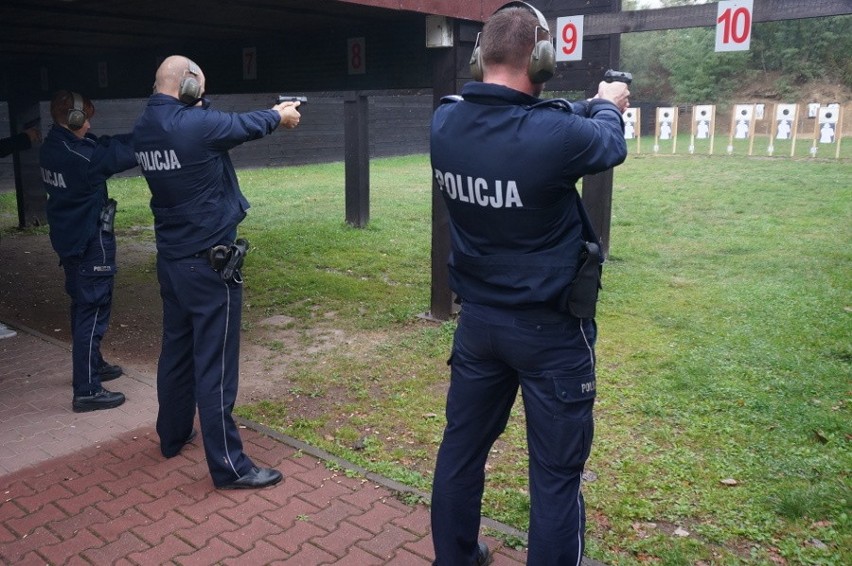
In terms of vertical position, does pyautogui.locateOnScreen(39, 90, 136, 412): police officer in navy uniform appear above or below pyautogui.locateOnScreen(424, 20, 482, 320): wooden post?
below

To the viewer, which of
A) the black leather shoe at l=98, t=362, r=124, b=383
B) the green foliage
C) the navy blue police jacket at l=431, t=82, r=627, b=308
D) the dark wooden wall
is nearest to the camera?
the navy blue police jacket at l=431, t=82, r=627, b=308

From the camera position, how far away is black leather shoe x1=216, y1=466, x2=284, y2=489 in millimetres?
3801

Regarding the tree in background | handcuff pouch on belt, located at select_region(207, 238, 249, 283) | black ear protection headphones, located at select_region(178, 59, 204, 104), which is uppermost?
the tree in background

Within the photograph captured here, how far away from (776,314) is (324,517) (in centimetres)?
503

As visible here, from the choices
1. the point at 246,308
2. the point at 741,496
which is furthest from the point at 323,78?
the point at 741,496

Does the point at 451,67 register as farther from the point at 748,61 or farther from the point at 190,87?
the point at 748,61

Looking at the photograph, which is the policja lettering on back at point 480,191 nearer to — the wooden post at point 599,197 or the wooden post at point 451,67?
the wooden post at point 451,67

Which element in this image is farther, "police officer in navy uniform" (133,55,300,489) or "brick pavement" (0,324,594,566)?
"police officer in navy uniform" (133,55,300,489)

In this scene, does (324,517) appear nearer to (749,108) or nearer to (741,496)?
(741,496)

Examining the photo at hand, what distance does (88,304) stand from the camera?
15.8 feet

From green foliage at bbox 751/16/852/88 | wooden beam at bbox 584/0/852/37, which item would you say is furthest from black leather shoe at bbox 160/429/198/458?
green foliage at bbox 751/16/852/88

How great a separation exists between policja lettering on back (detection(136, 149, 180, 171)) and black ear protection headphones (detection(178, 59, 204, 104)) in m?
0.28

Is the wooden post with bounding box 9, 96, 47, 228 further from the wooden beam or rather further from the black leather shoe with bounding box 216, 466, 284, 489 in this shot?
the black leather shoe with bounding box 216, 466, 284, 489

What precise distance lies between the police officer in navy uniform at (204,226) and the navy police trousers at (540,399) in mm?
1467
